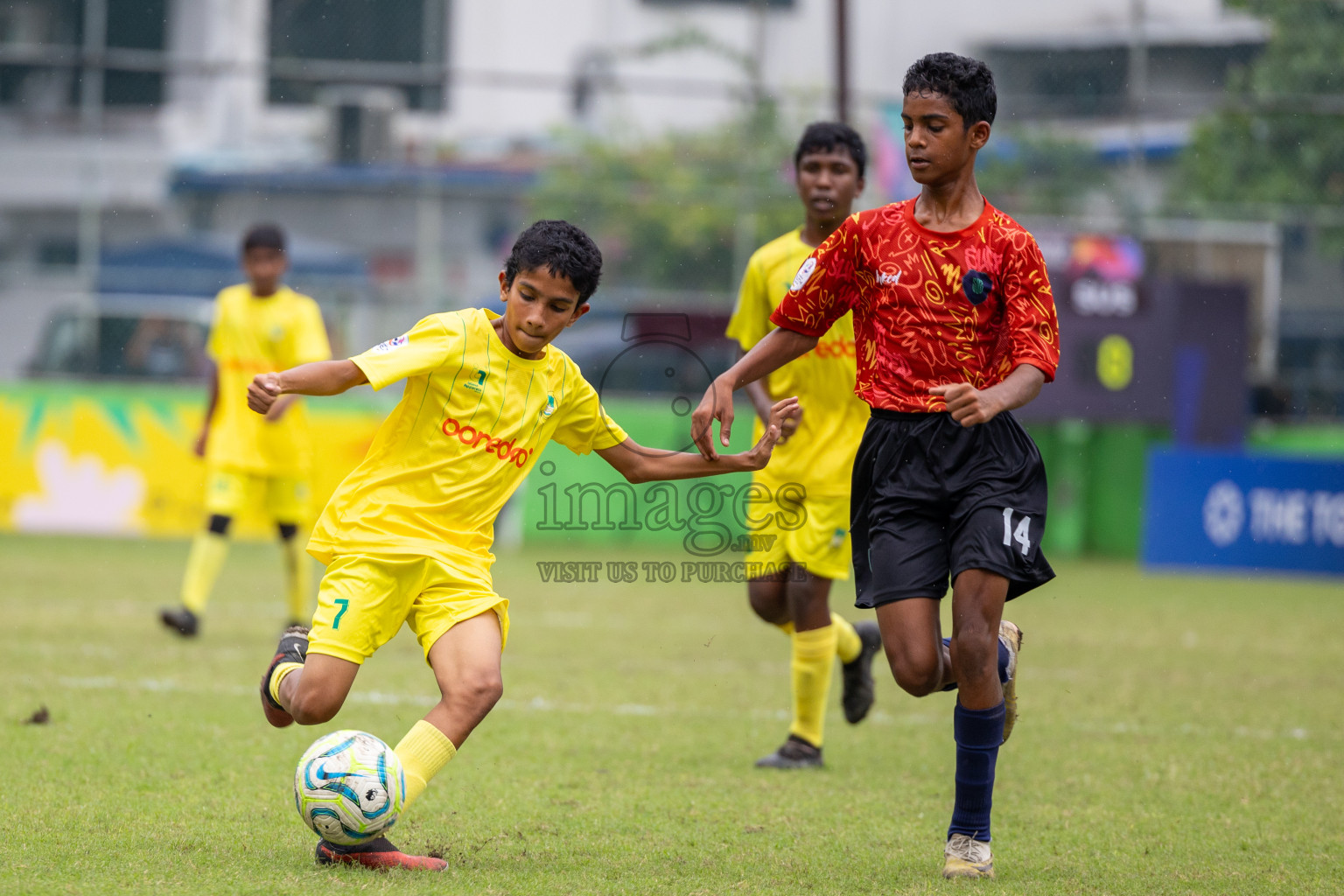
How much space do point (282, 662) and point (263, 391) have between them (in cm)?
84

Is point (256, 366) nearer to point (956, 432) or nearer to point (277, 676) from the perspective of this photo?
point (277, 676)

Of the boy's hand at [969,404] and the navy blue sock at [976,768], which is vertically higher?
the boy's hand at [969,404]

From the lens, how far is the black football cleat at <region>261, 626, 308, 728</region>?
424 cm

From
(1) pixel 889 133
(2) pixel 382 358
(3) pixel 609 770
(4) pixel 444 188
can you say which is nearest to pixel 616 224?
(4) pixel 444 188

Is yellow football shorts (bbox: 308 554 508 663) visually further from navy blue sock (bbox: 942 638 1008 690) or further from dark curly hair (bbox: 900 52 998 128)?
dark curly hair (bbox: 900 52 998 128)

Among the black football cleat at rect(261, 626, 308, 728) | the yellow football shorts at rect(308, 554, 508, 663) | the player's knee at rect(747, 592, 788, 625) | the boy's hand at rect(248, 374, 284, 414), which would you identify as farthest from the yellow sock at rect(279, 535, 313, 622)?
the boy's hand at rect(248, 374, 284, 414)

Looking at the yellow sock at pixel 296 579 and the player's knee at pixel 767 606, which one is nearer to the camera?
the player's knee at pixel 767 606

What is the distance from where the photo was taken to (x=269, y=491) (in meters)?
8.87

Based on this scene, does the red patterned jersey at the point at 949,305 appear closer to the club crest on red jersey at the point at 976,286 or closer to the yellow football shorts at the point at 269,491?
the club crest on red jersey at the point at 976,286

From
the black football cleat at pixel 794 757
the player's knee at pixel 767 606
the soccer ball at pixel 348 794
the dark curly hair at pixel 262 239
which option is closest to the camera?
the soccer ball at pixel 348 794

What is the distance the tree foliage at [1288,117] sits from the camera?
14.9 m

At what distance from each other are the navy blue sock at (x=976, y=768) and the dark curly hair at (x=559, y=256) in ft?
5.12

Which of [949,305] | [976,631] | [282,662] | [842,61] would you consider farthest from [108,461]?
[976,631]

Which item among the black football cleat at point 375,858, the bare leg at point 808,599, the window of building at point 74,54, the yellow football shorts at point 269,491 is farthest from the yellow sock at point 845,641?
the window of building at point 74,54
